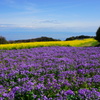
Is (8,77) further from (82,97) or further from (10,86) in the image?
(82,97)

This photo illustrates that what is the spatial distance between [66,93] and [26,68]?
3126 millimetres

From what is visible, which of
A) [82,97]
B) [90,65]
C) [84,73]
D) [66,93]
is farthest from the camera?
[90,65]

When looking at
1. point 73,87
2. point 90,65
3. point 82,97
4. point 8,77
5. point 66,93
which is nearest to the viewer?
point 82,97

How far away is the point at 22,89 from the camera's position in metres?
4.94

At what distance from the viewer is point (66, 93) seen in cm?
477

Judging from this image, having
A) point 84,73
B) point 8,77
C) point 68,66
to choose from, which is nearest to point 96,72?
point 84,73

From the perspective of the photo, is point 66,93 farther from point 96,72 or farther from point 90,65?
point 90,65

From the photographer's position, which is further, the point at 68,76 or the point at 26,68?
the point at 26,68

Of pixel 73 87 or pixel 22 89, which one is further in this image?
pixel 73 87

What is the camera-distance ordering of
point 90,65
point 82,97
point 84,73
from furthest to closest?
point 90,65 < point 84,73 < point 82,97

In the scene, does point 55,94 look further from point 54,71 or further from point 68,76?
point 54,71

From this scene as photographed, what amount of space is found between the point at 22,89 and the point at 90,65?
4.12 meters

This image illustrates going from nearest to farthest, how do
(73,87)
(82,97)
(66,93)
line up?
1. (82,97)
2. (66,93)
3. (73,87)

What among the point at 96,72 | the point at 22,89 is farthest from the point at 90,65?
the point at 22,89
